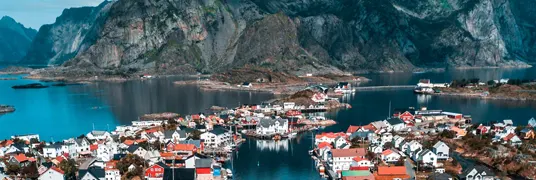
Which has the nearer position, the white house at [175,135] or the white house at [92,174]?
the white house at [92,174]

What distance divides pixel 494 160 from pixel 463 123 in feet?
45.8

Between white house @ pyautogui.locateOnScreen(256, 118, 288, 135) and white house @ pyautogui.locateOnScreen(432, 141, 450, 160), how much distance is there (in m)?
12.3

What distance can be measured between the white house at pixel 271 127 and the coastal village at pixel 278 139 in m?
0.08

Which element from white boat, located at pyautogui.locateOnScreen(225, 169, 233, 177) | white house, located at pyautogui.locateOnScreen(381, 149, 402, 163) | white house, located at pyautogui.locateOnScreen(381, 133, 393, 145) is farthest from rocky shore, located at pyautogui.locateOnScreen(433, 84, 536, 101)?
white boat, located at pyautogui.locateOnScreen(225, 169, 233, 177)

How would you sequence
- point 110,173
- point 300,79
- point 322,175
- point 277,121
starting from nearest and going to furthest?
point 110,173 < point 322,175 < point 277,121 < point 300,79

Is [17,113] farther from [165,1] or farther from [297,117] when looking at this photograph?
[165,1]

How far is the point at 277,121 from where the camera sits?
35656 millimetres

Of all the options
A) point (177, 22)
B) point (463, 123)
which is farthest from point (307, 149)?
point (177, 22)

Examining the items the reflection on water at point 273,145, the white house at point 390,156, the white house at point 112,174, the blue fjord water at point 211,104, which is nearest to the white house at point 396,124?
the blue fjord water at point 211,104

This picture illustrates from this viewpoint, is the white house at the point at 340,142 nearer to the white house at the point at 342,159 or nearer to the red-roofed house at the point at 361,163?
the white house at the point at 342,159

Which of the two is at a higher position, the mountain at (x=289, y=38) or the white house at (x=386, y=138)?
the mountain at (x=289, y=38)

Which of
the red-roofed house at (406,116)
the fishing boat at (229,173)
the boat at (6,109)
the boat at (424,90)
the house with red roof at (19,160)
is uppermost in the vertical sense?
the boat at (424,90)

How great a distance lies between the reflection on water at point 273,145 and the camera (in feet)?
101

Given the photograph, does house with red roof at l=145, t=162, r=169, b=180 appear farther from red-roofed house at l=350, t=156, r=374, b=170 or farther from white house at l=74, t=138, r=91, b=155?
red-roofed house at l=350, t=156, r=374, b=170
